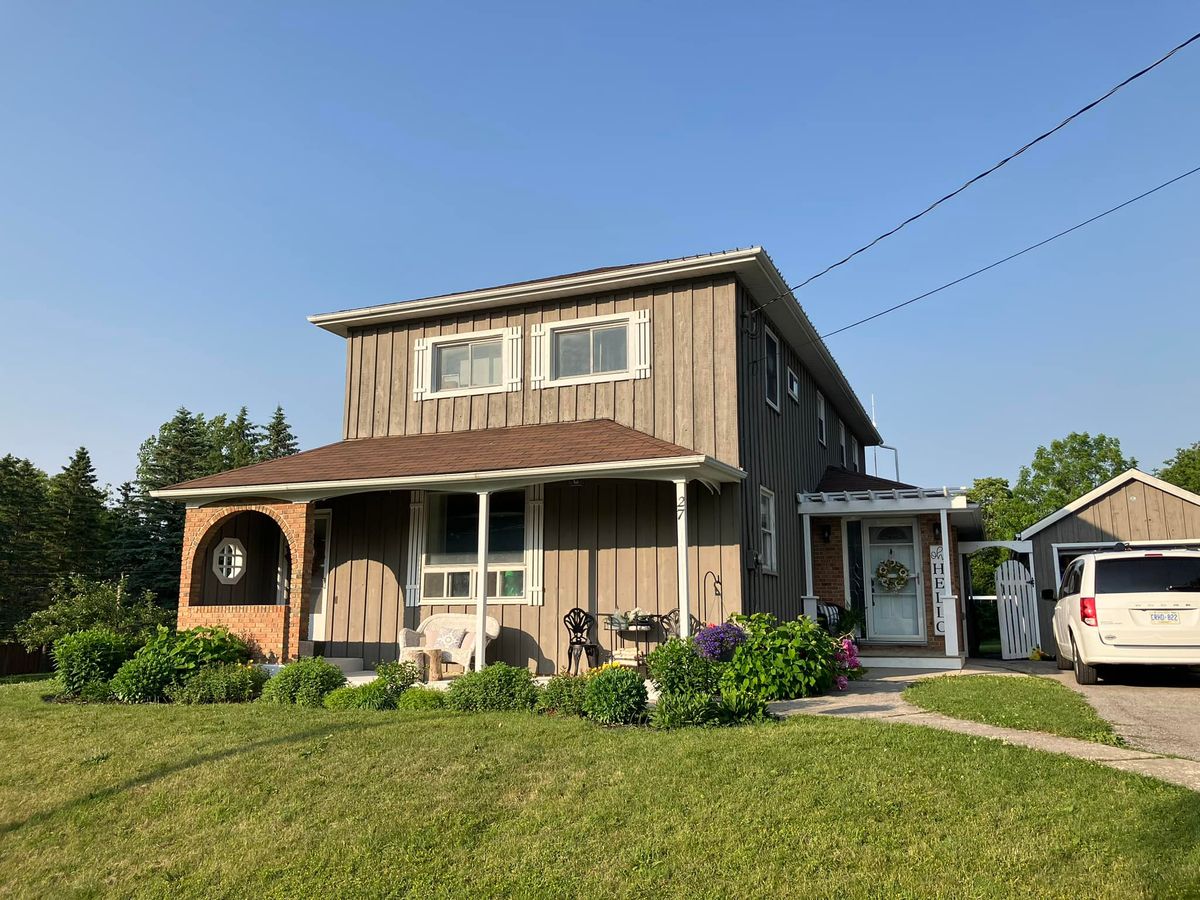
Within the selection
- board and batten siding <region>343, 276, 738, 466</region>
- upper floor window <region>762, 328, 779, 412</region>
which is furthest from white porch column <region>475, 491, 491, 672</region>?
upper floor window <region>762, 328, 779, 412</region>

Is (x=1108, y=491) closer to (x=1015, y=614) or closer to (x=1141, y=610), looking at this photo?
(x=1015, y=614)

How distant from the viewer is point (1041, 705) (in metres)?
8.33

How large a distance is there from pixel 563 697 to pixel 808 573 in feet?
24.8

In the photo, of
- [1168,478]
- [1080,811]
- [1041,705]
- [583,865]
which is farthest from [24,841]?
[1168,478]

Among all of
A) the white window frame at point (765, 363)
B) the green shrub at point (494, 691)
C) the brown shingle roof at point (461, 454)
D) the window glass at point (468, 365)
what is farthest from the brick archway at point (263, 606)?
the white window frame at point (765, 363)

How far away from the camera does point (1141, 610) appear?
376 inches

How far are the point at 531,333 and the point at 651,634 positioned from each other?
4.79 meters

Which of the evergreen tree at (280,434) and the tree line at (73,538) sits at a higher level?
the evergreen tree at (280,434)

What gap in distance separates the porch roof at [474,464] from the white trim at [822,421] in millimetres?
7165

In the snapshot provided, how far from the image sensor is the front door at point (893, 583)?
1573 cm

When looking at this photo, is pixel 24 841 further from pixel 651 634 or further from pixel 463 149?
pixel 463 149

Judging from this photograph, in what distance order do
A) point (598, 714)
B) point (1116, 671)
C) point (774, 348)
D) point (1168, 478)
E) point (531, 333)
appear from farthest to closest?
1. point (1168, 478)
2. point (774, 348)
3. point (531, 333)
4. point (1116, 671)
5. point (598, 714)

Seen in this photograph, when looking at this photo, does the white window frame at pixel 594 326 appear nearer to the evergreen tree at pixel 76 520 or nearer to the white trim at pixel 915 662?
the white trim at pixel 915 662

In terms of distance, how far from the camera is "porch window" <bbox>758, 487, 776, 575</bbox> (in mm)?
12594
